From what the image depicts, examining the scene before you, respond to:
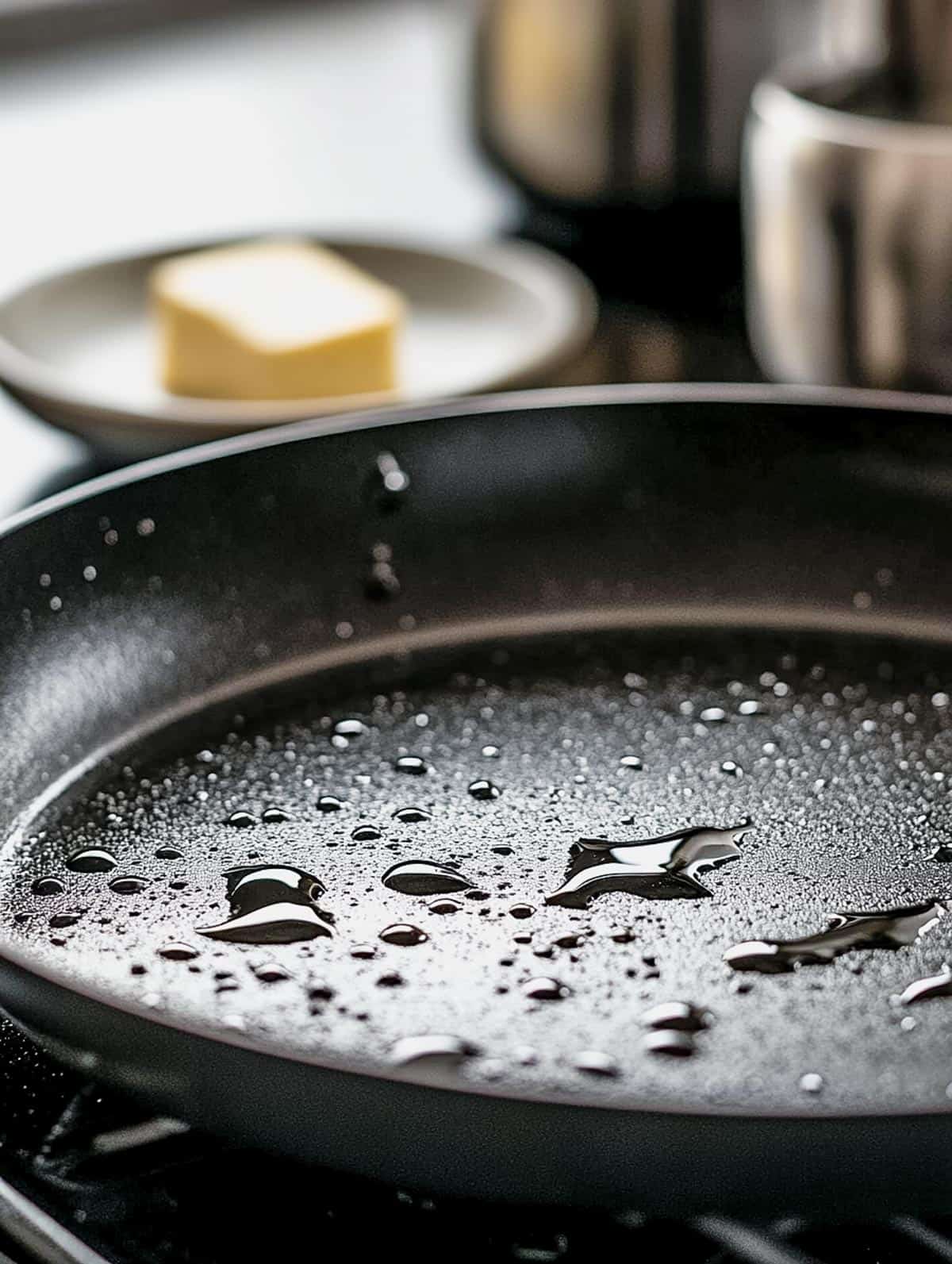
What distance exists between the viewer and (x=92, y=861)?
471mm

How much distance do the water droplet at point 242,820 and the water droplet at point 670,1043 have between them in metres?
0.14

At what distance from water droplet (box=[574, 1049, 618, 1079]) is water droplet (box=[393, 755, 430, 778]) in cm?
15

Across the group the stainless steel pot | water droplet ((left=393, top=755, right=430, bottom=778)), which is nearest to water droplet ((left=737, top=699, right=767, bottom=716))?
water droplet ((left=393, top=755, right=430, bottom=778))

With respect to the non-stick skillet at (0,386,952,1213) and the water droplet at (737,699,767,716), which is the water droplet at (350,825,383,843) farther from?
the water droplet at (737,699,767,716)

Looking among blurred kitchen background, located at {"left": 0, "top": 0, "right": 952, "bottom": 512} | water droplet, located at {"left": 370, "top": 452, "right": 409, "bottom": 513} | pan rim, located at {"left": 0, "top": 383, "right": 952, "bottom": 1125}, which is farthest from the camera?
blurred kitchen background, located at {"left": 0, "top": 0, "right": 952, "bottom": 512}

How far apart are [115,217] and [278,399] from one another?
36 centimetres

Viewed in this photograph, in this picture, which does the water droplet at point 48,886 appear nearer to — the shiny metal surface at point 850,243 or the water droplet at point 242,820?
the water droplet at point 242,820

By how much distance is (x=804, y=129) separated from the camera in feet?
2.36

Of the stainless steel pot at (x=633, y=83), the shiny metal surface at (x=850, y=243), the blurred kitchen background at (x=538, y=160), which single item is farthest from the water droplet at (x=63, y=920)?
the stainless steel pot at (x=633, y=83)

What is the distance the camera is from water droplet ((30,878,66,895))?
1.49 ft

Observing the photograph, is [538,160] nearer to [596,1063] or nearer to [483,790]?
[483,790]

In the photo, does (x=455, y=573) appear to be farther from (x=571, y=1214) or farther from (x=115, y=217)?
(x=115, y=217)

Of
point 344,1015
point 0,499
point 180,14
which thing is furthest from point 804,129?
point 180,14

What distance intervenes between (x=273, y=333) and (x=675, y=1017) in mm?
448
